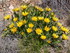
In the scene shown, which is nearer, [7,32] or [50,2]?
[7,32]

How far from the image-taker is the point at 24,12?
445cm

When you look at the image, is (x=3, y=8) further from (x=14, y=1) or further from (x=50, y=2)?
(x=50, y=2)

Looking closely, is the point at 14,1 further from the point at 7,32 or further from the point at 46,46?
the point at 46,46

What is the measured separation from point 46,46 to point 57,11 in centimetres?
204

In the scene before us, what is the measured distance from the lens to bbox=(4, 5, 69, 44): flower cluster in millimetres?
4318

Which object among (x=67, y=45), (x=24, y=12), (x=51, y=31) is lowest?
(x=67, y=45)

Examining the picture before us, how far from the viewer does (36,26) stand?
14.4 feet

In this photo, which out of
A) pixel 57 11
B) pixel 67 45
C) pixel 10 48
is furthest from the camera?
pixel 57 11

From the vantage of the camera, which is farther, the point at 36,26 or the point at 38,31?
the point at 36,26

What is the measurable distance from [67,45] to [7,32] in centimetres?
120

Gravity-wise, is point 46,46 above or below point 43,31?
below

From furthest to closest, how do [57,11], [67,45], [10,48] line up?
[57,11] < [67,45] < [10,48]

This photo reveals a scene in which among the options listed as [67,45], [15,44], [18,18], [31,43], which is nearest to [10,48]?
[15,44]

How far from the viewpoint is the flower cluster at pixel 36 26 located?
4.32 metres
